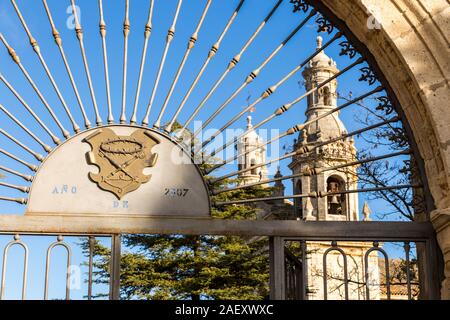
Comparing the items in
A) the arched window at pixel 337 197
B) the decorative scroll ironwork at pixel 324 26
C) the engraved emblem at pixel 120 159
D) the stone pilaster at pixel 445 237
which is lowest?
the stone pilaster at pixel 445 237

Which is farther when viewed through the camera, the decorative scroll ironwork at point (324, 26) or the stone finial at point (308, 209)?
the stone finial at point (308, 209)

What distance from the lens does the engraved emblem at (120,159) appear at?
545 centimetres

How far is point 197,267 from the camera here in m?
23.3

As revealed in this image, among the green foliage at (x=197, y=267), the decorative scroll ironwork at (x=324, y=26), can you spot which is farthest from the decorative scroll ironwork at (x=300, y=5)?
the green foliage at (x=197, y=267)

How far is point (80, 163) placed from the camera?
5492 millimetres

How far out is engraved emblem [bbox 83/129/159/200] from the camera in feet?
17.9

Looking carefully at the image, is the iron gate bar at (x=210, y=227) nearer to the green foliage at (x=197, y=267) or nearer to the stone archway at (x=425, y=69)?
the stone archway at (x=425, y=69)

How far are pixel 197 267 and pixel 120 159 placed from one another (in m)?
18.1

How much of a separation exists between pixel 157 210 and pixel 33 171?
0.92 meters

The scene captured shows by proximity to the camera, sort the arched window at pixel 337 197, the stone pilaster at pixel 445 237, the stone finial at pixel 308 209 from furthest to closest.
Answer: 1. the stone finial at pixel 308 209
2. the arched window at pixel 337 197
3. the stone pilaster at pixel 445 237

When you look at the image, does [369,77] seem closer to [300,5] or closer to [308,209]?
[300,5]

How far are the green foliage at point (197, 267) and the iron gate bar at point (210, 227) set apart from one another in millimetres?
16472
